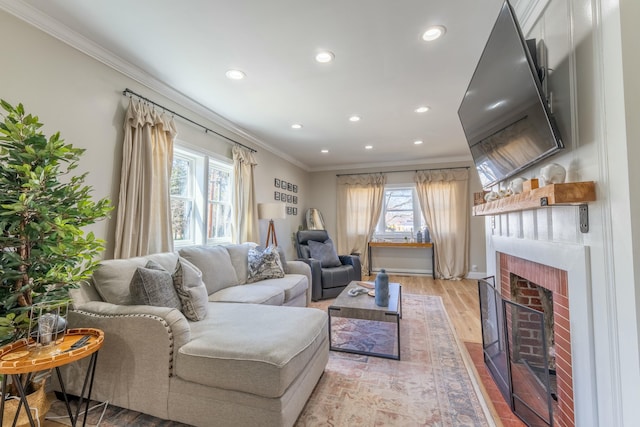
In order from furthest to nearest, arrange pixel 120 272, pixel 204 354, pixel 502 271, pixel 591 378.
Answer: pixel 502 271 < pixel 120 272 < pixel 204 354 < pixel 591 378

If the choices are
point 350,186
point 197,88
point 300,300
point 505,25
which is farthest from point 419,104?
point 350,186

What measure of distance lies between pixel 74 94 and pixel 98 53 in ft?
1.25

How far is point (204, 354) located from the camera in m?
1.38

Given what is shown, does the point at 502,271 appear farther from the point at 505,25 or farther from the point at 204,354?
the point at 204,354

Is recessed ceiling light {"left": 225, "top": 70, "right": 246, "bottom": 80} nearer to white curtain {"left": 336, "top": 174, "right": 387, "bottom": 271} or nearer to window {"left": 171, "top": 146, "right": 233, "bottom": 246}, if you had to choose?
window {"left": 171, "top": 146, "right": 233, "bottom": 246}

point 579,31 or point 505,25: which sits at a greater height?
point 505,25

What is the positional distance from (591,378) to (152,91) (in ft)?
11.5

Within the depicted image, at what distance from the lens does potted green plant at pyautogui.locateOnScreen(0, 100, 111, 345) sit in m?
1.25

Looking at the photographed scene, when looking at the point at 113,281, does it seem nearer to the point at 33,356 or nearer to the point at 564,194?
the point at 33,356

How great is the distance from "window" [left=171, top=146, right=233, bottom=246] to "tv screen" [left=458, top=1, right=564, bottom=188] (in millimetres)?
2797

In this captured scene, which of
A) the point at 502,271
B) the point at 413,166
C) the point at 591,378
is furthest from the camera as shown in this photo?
the point at 413,166

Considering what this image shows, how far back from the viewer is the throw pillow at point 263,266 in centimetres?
309

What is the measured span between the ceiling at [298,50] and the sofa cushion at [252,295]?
1.96 meters

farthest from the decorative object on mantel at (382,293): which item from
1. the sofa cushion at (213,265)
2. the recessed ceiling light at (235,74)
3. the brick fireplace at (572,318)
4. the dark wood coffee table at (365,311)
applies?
the recessed ceiling light at (235,74)
